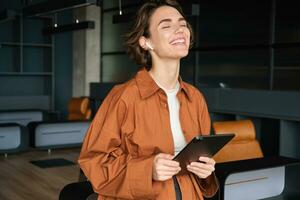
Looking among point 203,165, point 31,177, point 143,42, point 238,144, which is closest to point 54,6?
point 31,177

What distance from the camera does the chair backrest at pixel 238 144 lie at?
3.93 metres

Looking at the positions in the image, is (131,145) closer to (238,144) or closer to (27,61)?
(238,144)

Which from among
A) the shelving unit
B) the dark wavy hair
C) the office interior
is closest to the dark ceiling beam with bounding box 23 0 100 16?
the office interior

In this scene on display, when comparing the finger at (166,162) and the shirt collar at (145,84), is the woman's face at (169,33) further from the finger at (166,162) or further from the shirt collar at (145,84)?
the finger at (166,162)

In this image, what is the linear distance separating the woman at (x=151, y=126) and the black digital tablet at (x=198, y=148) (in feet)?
0.08

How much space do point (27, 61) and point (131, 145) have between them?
923cm

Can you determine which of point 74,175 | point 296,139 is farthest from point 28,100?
point 296,139

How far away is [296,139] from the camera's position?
5023 millimetres

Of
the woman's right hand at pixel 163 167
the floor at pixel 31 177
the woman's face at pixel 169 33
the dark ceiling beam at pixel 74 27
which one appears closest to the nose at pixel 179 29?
the woman's face at pixel 169 33

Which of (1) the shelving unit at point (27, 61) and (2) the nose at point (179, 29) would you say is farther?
(1) the shelving unit at point (27, 61)

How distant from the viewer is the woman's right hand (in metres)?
1.24

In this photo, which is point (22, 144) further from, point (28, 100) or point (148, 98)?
point (148, 98)

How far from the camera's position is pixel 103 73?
10359 millimetres

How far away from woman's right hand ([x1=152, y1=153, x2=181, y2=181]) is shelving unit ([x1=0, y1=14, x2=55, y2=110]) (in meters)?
8.81
